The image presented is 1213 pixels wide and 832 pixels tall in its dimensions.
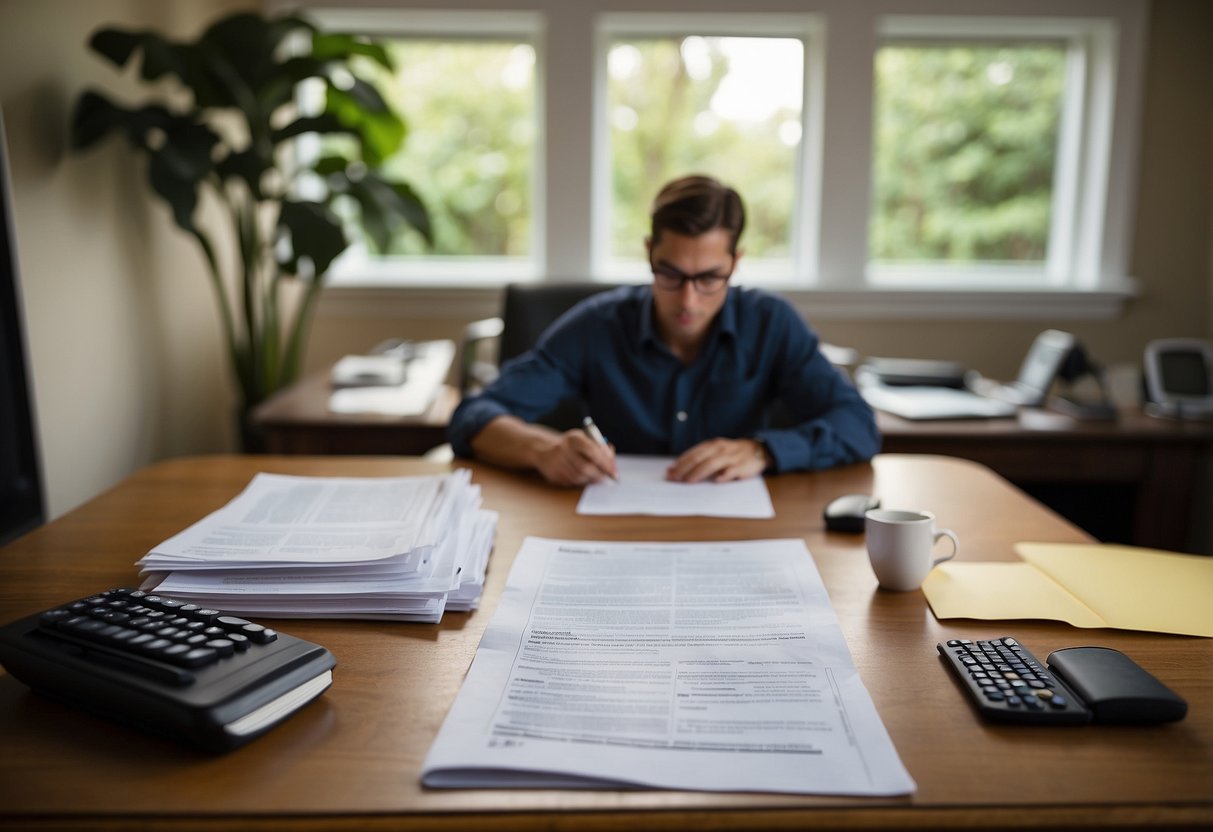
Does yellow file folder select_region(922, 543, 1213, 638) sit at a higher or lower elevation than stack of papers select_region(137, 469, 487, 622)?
lower

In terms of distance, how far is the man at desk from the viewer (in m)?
1.60

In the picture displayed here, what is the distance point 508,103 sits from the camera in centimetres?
307

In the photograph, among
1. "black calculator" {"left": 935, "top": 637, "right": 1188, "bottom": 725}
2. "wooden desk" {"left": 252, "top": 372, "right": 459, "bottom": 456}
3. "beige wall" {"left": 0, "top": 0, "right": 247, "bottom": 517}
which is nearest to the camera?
"black calculator" {"left": 935, "top": 637, "right": 1188, "bottom": 725}

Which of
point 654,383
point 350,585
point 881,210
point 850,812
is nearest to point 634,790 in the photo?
point 850,812

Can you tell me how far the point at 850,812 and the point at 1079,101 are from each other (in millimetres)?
3067

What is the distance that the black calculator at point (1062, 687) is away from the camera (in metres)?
0.67

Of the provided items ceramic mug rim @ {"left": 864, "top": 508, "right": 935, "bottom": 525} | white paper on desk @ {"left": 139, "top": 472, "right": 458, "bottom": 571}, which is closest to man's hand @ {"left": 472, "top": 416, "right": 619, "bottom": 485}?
white paper on desk @ {"left": 139, "top": 472, "right": 458, "bottom": 571}

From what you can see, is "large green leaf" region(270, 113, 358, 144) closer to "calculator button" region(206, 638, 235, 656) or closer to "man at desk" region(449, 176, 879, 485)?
"man at desk" region(449, 176, 879, 485)

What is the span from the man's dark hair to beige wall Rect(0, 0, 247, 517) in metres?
1.36

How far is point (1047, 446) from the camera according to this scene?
7.29 ft

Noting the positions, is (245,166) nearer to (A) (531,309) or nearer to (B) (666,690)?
(A) (531,309)

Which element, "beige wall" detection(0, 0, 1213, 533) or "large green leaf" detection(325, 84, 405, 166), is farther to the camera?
"large green leaf" detection(325, 84, 405, 166)

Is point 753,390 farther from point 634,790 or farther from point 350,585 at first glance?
point 634,790

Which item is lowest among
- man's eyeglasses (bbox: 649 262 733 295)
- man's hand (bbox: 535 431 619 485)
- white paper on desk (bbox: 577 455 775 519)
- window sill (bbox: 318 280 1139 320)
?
white paper on desk (bbox: 577 455 775 519)
